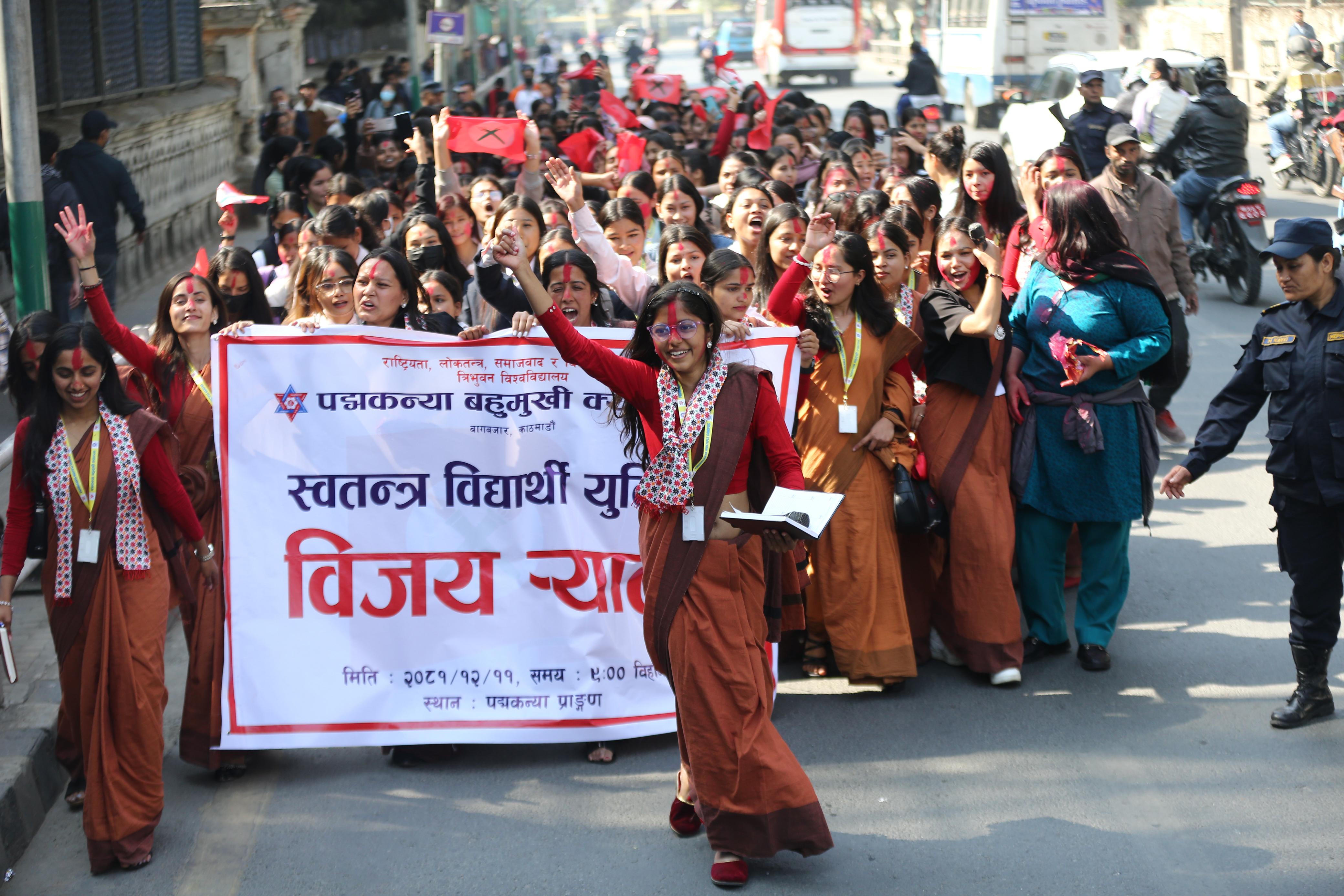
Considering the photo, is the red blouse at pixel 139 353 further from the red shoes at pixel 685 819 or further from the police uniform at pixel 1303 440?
the police uniform at pixel 1303 440

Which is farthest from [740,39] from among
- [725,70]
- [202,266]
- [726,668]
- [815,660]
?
[726,668]

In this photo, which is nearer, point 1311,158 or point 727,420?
point 727,420

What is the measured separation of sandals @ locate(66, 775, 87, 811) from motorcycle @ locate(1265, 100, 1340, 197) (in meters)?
16.8

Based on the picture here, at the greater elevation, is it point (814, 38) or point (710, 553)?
point (814, 38)

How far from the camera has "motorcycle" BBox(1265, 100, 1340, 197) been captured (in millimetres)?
18031

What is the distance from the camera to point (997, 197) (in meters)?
6.99

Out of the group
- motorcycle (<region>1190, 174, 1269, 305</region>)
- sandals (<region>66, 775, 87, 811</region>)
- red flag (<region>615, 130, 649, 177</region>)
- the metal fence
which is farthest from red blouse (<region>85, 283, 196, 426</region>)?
motorcycle (<region>1190, 174, 1269, 305</region>)

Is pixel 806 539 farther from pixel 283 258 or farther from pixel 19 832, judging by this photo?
pixel 283 258

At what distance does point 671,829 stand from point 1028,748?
1292mm

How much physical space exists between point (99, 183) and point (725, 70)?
661 centimetres

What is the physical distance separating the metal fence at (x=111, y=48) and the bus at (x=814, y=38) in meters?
26.3

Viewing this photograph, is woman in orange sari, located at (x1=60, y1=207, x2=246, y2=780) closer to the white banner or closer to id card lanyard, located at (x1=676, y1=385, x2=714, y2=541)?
the white banner

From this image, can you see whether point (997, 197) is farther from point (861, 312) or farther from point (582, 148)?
point (582, 148)

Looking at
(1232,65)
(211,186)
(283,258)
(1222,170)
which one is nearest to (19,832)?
(283,258)
